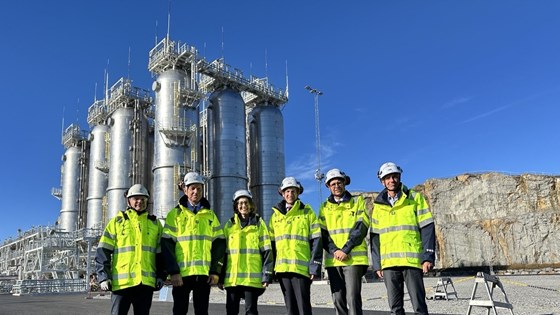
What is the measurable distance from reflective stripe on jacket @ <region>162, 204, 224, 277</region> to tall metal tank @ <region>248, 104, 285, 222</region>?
32.9m

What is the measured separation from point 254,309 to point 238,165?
31121 millimetres

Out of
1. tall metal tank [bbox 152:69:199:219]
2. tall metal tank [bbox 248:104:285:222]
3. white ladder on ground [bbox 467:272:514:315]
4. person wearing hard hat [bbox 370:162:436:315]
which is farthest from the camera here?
tall metal tank [bbox 248:104:285:222]

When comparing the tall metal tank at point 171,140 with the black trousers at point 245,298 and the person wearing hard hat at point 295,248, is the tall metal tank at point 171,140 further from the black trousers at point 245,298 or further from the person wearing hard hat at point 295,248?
the black trousers at point 245,298

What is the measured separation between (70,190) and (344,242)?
162 ft

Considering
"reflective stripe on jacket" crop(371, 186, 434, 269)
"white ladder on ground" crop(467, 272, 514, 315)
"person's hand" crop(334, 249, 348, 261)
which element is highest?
"reflective stripe on jacket" crop(371, 186, 434, 269)

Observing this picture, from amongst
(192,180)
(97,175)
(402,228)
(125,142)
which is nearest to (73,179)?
(97,175)

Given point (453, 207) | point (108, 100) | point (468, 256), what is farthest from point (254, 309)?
point (453, 207)

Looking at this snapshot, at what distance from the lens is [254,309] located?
6.03 metres

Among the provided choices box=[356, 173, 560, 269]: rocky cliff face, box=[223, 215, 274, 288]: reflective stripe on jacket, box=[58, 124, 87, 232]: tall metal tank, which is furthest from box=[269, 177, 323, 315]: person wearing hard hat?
box=[356, 173, 560, 269]: rocky cliff face

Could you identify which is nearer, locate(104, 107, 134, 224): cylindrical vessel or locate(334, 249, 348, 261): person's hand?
locate(334, 249, 348, 261): person's hand

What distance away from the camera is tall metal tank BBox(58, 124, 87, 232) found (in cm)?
4859

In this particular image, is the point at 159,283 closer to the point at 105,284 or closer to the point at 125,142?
the point at 105,284

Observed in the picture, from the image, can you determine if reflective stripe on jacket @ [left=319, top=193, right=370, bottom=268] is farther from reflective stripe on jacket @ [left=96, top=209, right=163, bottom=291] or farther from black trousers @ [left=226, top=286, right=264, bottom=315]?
reflective stripe on jacket @ [left=96, top=209, right=163, bottom=291]

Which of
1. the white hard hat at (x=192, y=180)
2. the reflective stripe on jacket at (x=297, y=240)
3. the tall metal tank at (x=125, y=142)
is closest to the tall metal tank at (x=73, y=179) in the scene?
the tall metal tank at (x=125, y=142)
